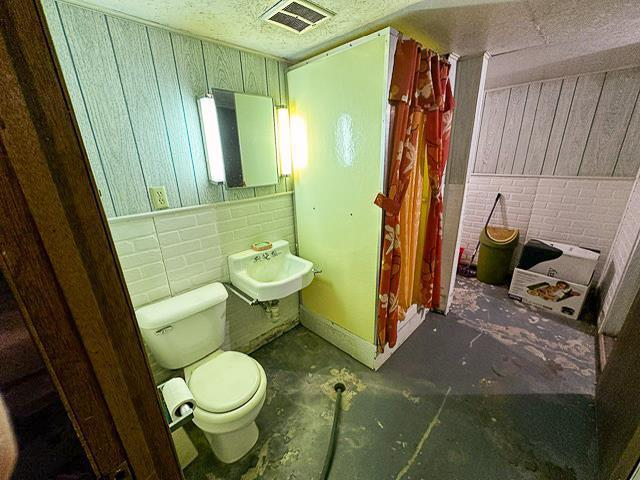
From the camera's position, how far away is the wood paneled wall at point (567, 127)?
87.7 inches

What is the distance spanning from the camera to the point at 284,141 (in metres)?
1.84

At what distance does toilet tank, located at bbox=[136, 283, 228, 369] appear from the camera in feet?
4.33

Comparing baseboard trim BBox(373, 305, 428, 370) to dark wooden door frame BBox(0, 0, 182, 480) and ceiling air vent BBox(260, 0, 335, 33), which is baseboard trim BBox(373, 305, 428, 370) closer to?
dark wooden door frame BBox(0, 0, 182, 480)

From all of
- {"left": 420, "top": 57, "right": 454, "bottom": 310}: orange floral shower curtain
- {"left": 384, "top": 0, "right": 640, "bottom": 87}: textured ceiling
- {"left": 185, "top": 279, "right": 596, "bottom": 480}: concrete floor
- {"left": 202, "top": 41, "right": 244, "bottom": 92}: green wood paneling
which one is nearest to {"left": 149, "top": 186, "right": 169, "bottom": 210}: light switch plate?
{"left": 202, "top": 41, "right": 244, "bottom": 92}: green wood paneling

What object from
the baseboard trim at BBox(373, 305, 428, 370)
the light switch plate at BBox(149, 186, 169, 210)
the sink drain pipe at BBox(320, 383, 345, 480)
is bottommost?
the sink drain pipe at BBox(320, 383, 345, 480)

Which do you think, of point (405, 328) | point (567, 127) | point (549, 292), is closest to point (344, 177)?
point (405, 328)

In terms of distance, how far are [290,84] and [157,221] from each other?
1.22 metres

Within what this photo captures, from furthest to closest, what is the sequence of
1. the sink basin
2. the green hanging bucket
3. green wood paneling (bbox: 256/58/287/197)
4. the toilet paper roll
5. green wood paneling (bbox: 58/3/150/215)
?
the green hanging bucket < green wood paneling (bbox: 256/58/287/197) < the sink basin < green wood paneling (bbox: 58/3/150/215) < the toilet paper roll

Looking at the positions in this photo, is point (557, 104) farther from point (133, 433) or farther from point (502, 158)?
point (133, 433)

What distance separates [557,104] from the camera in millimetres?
Answer: 2467

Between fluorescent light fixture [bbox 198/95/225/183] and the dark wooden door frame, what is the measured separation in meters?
1.27

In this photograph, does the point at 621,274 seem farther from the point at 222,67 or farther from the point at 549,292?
the point at 222,67

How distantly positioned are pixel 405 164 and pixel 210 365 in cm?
157

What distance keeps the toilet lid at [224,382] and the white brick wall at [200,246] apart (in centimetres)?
37
